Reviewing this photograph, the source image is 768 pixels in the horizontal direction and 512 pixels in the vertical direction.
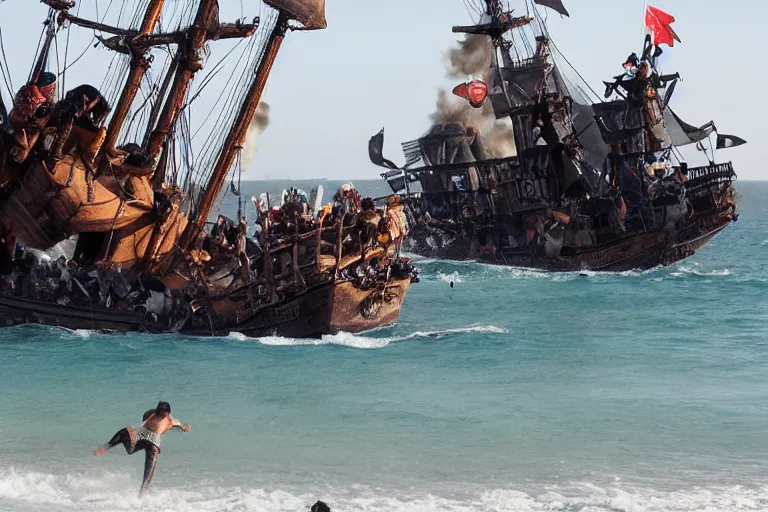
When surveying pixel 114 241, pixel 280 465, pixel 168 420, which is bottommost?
pixel 280 465

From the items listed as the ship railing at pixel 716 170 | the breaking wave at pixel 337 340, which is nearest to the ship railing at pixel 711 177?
the ship railing at pixel 716 170

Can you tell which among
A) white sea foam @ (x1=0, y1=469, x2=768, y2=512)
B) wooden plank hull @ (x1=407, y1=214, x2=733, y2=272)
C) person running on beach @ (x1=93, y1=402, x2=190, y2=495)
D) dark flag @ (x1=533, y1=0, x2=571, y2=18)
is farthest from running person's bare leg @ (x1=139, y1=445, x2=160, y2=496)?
dark flag @ (x1=533, y1=0, x2=571, y2=18)

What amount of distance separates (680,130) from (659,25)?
11.2 meters

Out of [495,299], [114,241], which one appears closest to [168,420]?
[114,241]

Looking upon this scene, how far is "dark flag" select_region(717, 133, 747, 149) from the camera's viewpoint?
226 feet

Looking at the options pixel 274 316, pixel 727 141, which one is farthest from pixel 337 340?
pixel 727 141

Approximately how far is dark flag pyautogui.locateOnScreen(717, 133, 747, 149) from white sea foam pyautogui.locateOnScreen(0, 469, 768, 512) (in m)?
51.6

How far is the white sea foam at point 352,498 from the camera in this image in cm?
1962

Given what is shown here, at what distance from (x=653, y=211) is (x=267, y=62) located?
40.1m

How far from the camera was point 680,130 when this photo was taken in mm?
69250

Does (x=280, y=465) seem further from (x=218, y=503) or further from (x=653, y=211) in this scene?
(x=653, y=211)

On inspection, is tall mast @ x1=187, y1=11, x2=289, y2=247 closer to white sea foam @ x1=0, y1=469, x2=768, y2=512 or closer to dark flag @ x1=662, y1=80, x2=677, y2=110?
white sea foam @ x1=0, y1=469, x2=768, y2=512

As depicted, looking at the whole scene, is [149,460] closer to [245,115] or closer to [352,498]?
[352,498]

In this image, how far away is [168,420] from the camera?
19062mm
